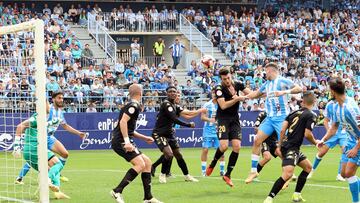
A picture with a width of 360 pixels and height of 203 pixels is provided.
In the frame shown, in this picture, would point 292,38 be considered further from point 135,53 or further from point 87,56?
point 87,56

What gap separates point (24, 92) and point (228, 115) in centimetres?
542

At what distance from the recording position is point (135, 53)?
42062 millimetres

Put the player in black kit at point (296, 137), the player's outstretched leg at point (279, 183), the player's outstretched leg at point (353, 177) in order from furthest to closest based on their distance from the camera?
the player in black kit at point (296, 137) → the player's outstretched leg at point (279, 183) → the player's outstretched leg at point (353, 177)

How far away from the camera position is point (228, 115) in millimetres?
17000

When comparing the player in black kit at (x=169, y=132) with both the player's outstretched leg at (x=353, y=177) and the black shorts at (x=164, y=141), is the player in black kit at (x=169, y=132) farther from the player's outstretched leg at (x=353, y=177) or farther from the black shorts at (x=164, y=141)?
the player's outstretched leg at (x=353, y=177)

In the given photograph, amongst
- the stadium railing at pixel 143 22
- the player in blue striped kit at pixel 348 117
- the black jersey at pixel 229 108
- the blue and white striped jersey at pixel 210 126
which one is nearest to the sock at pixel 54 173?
the black jersey at pixel 229 108

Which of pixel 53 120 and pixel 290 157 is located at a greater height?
pixel 53 120

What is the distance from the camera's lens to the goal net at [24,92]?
13.1m

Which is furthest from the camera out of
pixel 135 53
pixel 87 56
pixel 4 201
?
pixel 135 53

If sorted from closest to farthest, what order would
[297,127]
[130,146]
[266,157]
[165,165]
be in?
1. [130,146]
2. [297,127]
3. [266,157]
4. [165,165]

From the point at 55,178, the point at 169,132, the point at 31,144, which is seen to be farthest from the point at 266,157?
the point at 31,144

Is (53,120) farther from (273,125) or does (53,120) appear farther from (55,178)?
(273,125)

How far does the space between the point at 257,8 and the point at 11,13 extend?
1865cm

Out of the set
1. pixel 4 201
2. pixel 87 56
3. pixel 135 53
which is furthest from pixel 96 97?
pixel 4 201
